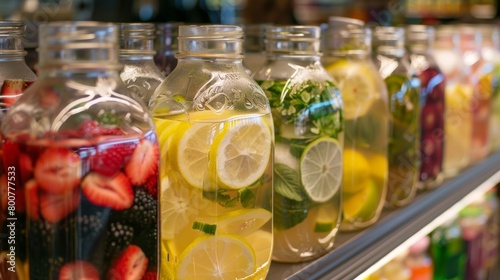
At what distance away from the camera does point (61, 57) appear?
77cm

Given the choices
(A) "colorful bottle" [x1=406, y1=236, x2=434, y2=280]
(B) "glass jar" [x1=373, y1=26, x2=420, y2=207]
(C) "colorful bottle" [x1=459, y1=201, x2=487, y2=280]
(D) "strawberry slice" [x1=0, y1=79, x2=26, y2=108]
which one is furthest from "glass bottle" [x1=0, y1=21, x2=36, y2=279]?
(C) "colorful bottle" [x1=459, y1=201, x2=487, y2=280]

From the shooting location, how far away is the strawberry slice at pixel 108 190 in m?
0.77

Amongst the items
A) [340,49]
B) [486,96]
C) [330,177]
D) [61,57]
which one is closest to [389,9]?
[486,96]

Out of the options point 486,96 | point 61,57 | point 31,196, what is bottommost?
point 486,96

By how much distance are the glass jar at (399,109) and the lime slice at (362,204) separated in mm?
143

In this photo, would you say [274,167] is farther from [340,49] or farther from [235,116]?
[340,49]

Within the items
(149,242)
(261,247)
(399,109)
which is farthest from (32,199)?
(399,109)

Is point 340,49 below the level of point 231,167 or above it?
above

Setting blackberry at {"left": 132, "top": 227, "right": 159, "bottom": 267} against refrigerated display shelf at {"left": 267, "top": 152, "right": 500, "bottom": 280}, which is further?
refrigerated display shelf at {"left": 267, "top": 152, "right": 500, "bottom": 280}

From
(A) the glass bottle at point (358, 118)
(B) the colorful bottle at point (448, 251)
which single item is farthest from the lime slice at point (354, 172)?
(B) the colorful bottle at point (448, 251)

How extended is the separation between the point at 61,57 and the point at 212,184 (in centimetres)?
28

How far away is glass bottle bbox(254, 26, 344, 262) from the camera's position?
116 cm

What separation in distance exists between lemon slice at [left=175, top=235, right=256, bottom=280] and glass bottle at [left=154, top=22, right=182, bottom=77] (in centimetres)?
42

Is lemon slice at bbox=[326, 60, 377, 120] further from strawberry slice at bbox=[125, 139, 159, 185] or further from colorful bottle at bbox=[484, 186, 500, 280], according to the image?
colorful bottle at bbox=[484, 186, 500, 280]
